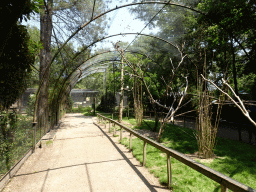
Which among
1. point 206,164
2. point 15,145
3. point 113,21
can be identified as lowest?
point 206,164

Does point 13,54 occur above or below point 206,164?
above

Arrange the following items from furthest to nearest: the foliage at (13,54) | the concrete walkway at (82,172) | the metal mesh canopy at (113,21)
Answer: the metal mesh canopy at (113,21)
the concrete walkway at (82,172)
the foliage at (13,54)

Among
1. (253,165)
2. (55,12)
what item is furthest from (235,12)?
(55,12)

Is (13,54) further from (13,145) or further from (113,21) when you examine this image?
(113,21)

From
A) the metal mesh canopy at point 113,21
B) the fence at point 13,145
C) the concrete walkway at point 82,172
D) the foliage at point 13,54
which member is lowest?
the concrete walkway at point 82,172

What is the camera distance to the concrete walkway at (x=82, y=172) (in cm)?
227

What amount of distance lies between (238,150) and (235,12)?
14.7 ft

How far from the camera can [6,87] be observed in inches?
102

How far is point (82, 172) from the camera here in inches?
107

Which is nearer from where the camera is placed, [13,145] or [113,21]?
[13,145]

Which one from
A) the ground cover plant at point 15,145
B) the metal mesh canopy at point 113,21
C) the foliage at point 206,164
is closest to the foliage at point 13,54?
the ground cover plant at point 15,145

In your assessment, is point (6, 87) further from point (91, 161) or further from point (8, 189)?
point (91, 161)

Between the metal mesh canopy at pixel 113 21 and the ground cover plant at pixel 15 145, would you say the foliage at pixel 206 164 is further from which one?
Result: the metal mesh canopy at pixel 113 21

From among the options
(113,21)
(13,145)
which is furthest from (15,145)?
(113,21)
